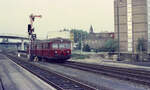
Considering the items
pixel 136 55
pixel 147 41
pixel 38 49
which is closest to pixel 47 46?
pixel 38 49

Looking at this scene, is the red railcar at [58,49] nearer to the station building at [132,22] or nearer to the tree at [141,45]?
the tree at [141,45]

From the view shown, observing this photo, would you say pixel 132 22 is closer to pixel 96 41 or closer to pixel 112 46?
pixel 112 46

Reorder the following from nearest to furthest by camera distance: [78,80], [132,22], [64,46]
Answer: [78,80]
[64,46]
[132,22]

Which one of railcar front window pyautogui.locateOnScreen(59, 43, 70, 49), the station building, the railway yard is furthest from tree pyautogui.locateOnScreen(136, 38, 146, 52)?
the railway yard

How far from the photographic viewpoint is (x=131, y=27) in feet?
206

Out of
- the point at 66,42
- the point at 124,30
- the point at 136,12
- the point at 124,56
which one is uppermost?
the point at 136,12

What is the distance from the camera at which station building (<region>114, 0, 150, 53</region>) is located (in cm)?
6069

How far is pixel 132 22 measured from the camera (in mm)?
62688

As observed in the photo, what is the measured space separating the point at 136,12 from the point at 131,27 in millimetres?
4544

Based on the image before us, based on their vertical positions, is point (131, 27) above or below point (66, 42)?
above

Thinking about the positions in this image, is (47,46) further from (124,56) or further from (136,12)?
(136,12)

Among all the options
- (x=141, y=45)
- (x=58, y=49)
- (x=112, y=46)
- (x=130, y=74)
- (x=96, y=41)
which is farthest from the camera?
(x=96, y=41)

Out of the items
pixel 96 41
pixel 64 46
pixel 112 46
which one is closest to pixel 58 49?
pixel 64 46

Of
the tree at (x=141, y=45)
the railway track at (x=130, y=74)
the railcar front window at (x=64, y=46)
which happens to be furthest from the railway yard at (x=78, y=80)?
the tree at (x=141, y=45)
